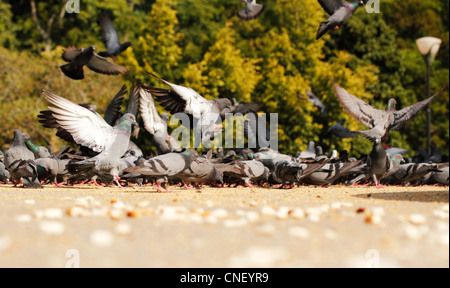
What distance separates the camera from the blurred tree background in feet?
65.7

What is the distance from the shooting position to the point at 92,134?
8539 mm

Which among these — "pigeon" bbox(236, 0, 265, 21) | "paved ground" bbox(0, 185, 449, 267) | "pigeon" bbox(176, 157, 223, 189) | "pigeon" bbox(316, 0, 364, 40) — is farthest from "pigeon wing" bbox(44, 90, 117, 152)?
"paved ground" bbox(0, 185, 449, 267)

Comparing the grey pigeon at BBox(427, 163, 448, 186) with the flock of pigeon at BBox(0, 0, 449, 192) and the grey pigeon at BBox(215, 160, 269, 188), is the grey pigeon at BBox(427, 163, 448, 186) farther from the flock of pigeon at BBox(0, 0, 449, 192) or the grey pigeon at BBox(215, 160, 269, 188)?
the grey pigeon at BBox(215, 160, 269, 188)

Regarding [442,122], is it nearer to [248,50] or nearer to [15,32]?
[248,50]

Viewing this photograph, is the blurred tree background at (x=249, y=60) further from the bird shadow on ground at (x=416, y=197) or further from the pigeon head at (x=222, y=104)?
the bird shadow on ground at (x=416, y=197)

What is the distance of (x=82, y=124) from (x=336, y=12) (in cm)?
486

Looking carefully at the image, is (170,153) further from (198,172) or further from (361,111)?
(361,111)

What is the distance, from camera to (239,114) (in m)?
15.1

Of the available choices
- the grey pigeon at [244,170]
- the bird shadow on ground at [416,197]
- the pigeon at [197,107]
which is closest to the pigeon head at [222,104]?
the pigeon at [197,107]

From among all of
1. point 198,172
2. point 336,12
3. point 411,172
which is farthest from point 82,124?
point 411,172

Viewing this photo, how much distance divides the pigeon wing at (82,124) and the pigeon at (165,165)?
1173mm

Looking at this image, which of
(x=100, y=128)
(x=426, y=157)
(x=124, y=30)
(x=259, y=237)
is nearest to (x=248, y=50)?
(x=124, y=30)

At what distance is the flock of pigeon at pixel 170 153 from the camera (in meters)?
8.38
